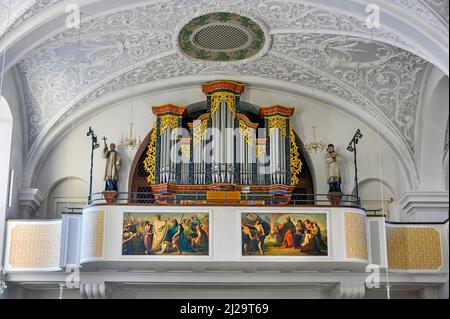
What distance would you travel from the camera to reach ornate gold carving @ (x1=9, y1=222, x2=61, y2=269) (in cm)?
1509

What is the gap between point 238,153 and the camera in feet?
54.3

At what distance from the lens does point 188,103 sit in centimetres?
1758

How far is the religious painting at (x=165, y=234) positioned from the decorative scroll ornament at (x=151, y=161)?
1668 millimetres

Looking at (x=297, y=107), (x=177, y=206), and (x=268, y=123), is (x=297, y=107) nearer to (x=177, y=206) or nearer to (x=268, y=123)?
(x=268, y=123)

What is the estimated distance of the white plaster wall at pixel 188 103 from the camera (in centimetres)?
1695

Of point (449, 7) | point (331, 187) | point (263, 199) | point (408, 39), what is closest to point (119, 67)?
point (263, 199)

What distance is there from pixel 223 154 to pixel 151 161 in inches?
68.2

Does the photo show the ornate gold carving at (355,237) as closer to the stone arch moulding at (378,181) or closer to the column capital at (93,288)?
the stone arch moulding at (378,181)

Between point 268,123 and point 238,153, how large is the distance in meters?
1.14

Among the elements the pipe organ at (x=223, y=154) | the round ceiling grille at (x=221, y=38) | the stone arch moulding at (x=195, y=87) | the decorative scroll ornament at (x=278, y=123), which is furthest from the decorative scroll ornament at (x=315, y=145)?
the round ceiling grille at (x=221, y=38)

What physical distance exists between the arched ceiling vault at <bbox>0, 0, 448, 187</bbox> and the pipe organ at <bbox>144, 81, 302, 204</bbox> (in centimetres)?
91

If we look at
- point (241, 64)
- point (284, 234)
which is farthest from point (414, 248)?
point (241, 64)

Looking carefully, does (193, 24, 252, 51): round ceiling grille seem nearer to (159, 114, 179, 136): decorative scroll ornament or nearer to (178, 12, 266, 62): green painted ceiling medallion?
(178, 12, 266, 62): green painted ceiling medallion

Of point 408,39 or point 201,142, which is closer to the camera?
point 408,39
